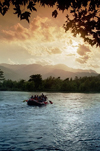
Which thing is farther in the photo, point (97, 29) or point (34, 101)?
point (34, 101)

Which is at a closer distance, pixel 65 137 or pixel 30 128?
pixel 65 137

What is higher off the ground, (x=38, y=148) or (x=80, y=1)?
(x=80, y=1)

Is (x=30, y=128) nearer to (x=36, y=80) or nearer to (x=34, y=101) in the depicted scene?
(x=34, y=101)

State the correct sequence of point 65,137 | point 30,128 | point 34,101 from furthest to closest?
point 34,101 < point 30,128 < point 65,137

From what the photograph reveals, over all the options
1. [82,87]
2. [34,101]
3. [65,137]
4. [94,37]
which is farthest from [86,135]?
[82,87]

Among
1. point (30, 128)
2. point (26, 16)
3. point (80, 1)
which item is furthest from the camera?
point (30, 128)

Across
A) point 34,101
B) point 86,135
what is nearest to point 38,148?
point 86,135

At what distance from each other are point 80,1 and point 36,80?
19052 cm

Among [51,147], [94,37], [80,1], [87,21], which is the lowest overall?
[51,147]

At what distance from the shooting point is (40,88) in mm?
195625

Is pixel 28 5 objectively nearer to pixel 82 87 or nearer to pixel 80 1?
pixel 80 1

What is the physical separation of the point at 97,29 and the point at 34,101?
1842 inches

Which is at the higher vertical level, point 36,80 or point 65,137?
point 36,80

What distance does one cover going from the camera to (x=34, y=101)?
2100 inches
